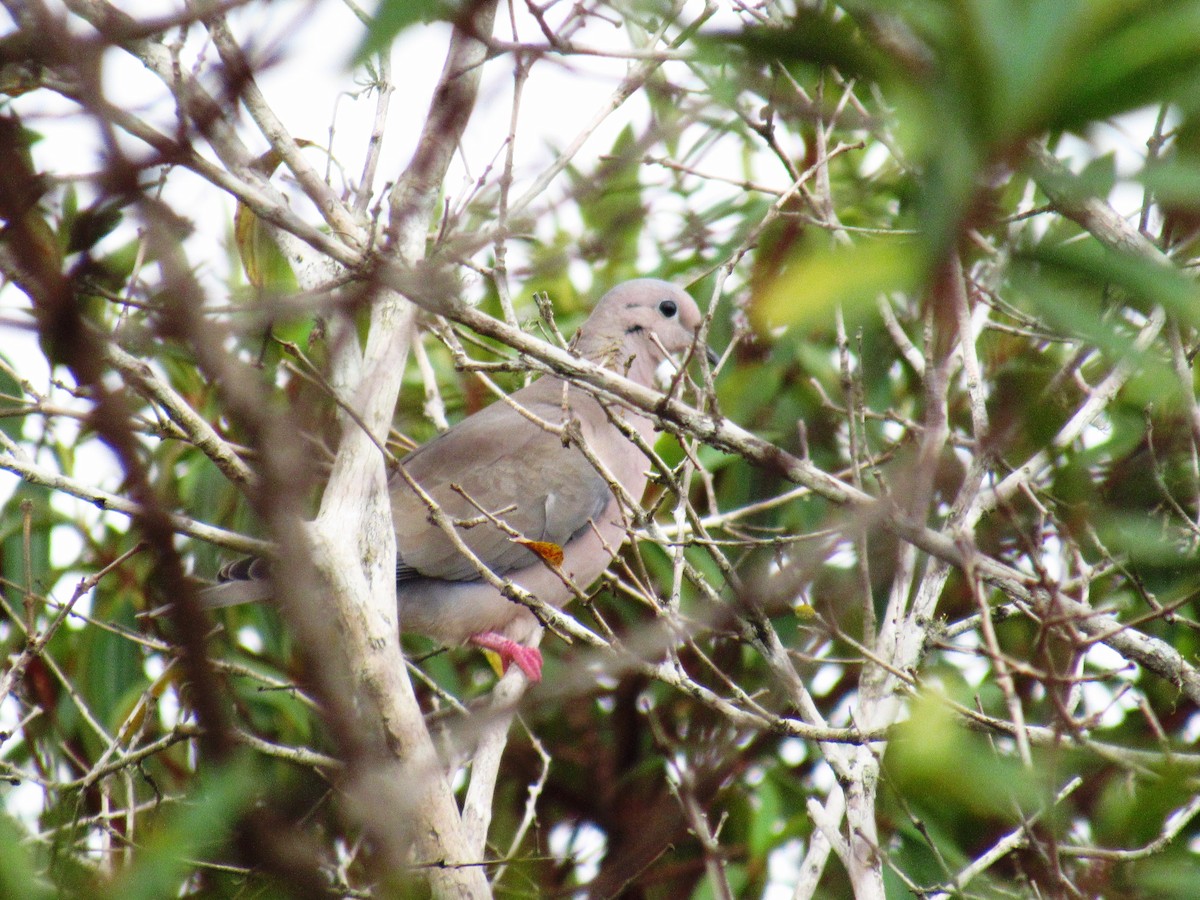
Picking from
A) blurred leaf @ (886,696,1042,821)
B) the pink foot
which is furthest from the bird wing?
blurred leaf @ (886,696,1042,821)

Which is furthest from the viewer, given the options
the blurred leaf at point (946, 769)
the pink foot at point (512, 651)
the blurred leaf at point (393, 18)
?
the pink foot at point (512, 651)

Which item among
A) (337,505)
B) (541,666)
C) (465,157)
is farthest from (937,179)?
(541,666)

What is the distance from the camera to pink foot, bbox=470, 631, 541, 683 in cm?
361

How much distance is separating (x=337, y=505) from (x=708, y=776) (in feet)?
4.47

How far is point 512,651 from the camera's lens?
367 centimetres

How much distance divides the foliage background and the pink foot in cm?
18

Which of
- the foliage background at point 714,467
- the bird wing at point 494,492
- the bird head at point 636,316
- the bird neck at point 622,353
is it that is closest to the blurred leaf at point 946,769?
the foliage background at point 714,467

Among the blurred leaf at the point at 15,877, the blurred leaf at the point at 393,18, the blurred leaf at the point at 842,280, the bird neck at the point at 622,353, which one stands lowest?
the bird neck at the point at 622,353

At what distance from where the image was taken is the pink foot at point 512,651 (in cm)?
361

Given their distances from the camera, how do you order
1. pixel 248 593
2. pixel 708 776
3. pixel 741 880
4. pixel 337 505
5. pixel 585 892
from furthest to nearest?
1. pixel 248 593
2. pixel 741 880
3. pixel 337 505
4. pixel 585 892
5. pixel 708 776

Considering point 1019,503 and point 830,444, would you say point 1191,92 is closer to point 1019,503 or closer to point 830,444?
point 1019,503

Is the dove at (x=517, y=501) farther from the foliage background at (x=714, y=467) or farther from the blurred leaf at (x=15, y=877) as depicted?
the blurred leaf at (x=15, y=877)

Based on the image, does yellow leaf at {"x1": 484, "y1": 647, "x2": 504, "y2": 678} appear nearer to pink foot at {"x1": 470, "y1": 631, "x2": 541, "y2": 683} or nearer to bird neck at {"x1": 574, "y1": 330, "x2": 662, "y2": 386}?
pink foot at {"x1": 470, "y1": 631, "x2": 541, "y2": 683}

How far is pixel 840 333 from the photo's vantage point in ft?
7.52
